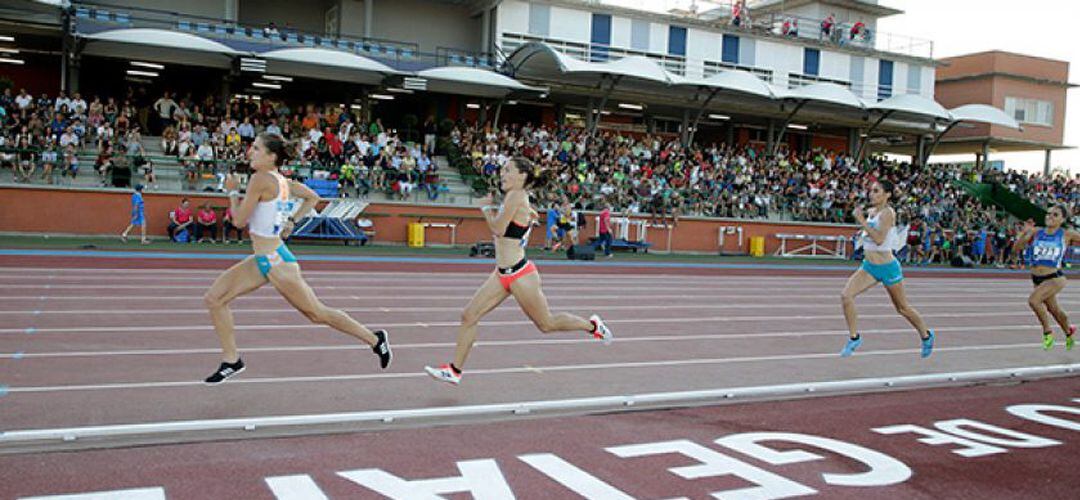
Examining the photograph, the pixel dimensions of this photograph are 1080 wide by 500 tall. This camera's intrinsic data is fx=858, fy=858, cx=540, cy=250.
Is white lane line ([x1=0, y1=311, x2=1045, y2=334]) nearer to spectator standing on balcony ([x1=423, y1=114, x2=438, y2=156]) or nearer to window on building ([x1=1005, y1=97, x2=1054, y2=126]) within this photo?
spectator standing on balcony ([x1=423, y1=114, x2=438, y2=156])

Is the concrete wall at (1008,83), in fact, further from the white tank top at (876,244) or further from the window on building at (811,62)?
the white tank top at (876,244)

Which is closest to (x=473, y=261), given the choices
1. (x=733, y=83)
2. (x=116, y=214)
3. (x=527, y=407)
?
(x=116, y=214)

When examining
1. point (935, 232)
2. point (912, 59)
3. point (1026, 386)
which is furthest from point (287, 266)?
point (912, 59)

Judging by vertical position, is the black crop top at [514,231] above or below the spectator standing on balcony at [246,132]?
below

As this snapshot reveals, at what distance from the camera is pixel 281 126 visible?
2869cm

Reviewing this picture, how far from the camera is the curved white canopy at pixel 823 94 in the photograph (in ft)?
129

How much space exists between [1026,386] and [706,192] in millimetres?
25231

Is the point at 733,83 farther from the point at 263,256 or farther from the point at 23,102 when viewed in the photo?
the point at 263,256

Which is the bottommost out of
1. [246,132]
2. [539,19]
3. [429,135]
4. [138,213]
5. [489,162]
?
[138,213]

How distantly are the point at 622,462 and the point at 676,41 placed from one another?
40.1m

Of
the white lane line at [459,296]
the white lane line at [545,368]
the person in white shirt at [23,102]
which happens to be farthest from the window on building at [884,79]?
the person in white shirt at [23,102]

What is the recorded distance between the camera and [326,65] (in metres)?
30.4

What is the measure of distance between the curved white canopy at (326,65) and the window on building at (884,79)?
31204 millimetres

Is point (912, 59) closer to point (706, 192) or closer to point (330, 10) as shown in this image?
point (706, 192)
